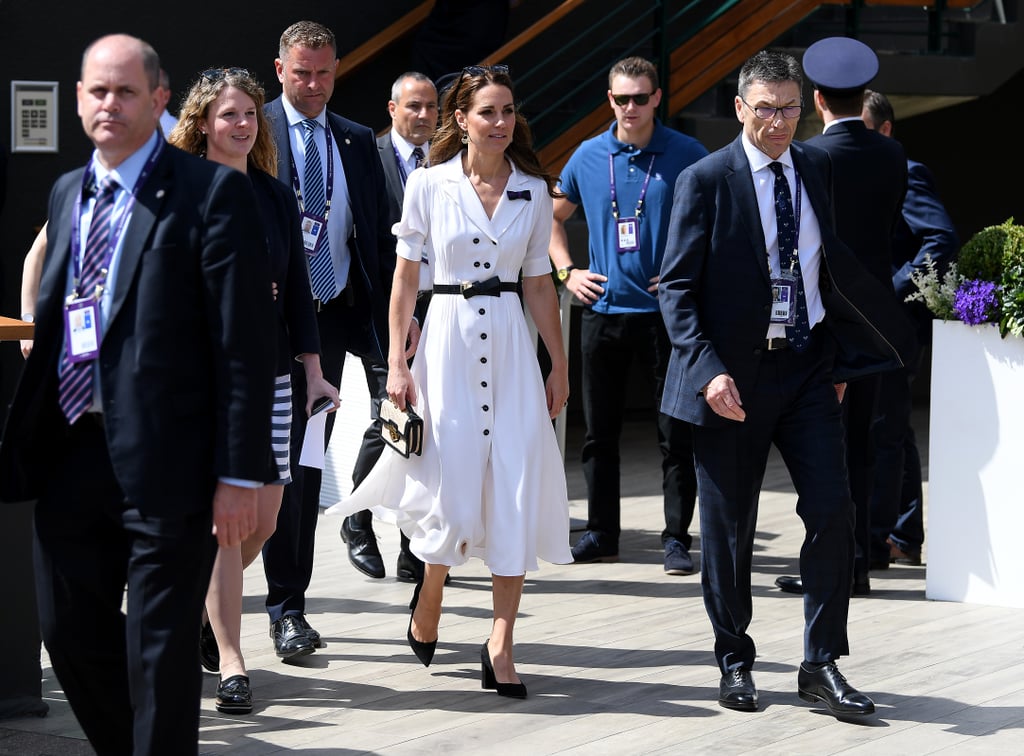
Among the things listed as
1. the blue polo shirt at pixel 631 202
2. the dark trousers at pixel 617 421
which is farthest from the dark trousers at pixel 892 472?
the blue polo shirt at pixel 631 202

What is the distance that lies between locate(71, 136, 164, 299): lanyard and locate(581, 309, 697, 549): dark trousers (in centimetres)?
348

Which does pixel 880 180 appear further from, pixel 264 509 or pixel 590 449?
pixel 264 509

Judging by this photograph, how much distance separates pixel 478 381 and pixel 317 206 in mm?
958

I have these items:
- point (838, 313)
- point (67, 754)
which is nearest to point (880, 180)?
point (838, 313)

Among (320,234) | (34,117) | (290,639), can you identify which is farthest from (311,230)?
(34,117)

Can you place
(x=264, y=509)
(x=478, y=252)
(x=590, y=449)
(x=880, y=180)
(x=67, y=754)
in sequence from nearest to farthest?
(x=67, y=754) < (x=264, y=509) < (x=478, y=252) < (x=880, y=180) < (x=590, y=449)

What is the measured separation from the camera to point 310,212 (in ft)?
17.0

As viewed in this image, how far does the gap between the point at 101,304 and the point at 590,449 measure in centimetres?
378

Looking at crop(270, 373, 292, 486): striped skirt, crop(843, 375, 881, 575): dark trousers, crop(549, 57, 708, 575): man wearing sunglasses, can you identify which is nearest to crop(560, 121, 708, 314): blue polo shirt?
crop(549, 57, 708, 575): man wearing sunglasses

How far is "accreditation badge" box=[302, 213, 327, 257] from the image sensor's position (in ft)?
17.0

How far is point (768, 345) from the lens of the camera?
4410 mm

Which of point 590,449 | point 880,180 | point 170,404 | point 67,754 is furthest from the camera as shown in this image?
point 590,449

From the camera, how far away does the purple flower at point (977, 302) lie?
566 centimetres

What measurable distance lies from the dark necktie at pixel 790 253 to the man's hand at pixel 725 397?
0.81 ft
